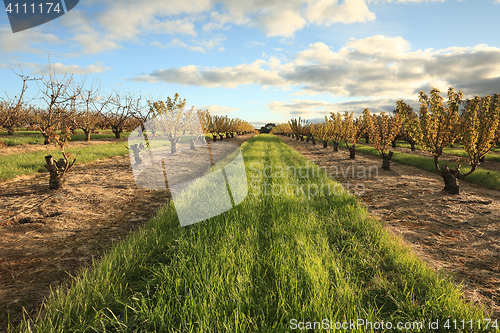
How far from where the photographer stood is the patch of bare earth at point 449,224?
2.94m

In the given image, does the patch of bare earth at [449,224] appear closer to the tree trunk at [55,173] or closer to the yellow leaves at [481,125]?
the yellow leaves at [481,125]

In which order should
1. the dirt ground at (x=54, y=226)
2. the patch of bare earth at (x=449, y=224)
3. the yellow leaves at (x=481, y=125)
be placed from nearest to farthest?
the dirt ground at (x=54, y=226)
the patch of bare earth at (x=449, y=224)
the yellow leaves at (x=481, y=125)

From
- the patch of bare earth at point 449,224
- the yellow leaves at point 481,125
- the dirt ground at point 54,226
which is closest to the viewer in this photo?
the dirt ground at point 54,226

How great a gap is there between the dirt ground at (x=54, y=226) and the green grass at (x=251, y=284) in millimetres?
433

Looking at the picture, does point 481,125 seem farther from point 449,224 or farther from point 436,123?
point 449,224

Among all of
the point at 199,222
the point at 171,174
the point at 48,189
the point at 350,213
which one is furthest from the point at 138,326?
the point at 171,174

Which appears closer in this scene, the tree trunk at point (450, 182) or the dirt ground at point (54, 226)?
the dirt ground at point (54, 226)

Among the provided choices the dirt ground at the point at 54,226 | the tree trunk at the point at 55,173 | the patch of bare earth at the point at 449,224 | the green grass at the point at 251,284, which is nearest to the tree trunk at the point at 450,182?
the patch of bare earth at the point at 449,224

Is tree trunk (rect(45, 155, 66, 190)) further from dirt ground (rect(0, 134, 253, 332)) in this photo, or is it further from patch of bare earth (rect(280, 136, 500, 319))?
patch of bare earth (rect(280, 136, 500, 319))

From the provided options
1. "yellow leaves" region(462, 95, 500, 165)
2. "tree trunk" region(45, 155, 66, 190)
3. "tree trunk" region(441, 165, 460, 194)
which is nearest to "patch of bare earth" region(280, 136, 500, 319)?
"tree trunk" region(441, 165, 460, 194)

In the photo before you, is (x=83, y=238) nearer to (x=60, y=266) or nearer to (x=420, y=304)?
(x=60, y=266)

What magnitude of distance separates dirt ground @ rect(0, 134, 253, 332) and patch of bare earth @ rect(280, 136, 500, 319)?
4960mm

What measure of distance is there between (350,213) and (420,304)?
92.5 inches

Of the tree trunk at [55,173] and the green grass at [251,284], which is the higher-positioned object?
the tree trunk at [55,173]
